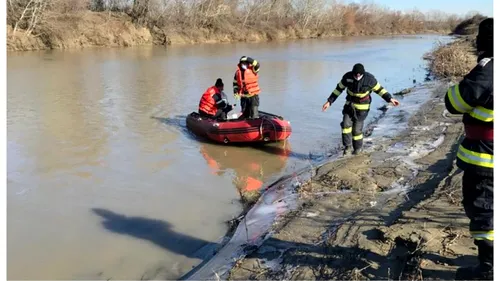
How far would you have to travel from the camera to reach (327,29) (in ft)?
175

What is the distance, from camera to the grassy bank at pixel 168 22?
3141cm

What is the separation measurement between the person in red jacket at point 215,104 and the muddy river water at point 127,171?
680 millimetres

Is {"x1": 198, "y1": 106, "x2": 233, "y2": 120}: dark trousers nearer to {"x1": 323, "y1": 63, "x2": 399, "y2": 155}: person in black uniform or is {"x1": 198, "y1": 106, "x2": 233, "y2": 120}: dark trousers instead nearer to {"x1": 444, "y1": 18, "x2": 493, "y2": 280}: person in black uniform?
{"x1": 323, "y1": 63, "x2": 399, "y2": 155}: person in black uniform

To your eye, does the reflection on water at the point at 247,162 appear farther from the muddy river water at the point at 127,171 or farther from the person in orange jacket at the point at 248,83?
the person in orange jacket at the point at 248,83

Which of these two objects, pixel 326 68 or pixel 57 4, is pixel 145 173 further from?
pixel 57 4

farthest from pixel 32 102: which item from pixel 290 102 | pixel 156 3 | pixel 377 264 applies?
pixel 156 3

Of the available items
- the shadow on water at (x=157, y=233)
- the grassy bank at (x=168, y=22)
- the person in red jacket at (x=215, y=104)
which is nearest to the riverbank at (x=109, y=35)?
the grassy bank at (x=168, y=22)

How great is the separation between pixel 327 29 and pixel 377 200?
50.5m

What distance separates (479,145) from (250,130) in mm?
5677

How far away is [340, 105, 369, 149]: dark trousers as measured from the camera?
22.8 ft

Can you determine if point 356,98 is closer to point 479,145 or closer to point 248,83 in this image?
point 248,83

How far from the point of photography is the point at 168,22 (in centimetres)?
3972

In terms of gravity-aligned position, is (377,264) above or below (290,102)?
Result: above

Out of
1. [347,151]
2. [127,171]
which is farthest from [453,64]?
[127,171]
